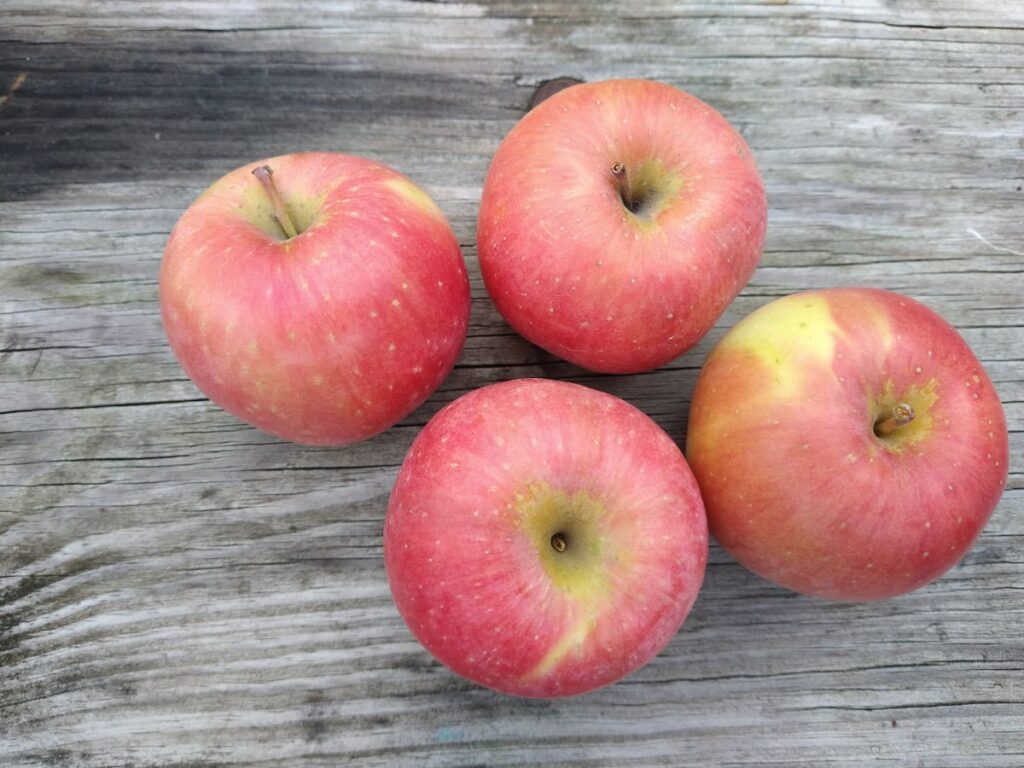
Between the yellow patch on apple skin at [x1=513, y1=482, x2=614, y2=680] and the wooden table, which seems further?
the wooden table

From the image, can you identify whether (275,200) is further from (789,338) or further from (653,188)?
(789,338)

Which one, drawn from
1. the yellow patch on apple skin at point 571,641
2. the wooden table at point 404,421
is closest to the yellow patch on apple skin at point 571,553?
the yellow patch on apple skin at point 571,641

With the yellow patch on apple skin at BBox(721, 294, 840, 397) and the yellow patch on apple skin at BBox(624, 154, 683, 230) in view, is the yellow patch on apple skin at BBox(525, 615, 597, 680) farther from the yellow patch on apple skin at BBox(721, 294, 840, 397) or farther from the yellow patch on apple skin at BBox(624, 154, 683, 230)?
the yellow patch on apple skin at BBox(624, 154, 683, 230)

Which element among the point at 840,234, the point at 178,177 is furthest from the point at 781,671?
the point at 178,177

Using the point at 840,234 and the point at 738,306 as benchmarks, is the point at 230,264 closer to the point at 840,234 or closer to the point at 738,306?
the point at 738,306

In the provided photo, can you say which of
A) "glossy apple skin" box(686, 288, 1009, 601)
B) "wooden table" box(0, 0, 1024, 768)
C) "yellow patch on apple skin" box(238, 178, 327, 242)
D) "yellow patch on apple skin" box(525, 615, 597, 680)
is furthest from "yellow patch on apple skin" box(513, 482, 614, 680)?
"yellow patch on apple skin" box(238, 178, 327, 242)

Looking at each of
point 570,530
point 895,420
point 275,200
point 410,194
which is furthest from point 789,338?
point 275,200
